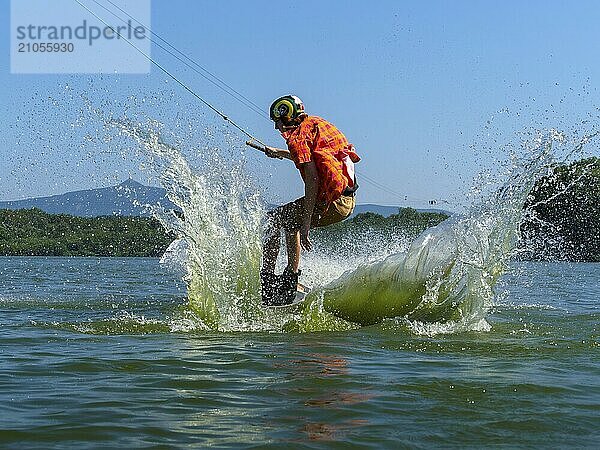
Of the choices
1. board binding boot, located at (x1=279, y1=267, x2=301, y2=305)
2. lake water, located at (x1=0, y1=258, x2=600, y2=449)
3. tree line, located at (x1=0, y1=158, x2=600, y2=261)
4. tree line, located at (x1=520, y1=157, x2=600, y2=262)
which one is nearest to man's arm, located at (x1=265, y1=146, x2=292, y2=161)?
board binding boot, located at (x1=279, y1=267, x2=301, y2=305)

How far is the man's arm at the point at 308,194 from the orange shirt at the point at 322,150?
0.08 m

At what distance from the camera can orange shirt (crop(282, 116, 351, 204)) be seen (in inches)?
376

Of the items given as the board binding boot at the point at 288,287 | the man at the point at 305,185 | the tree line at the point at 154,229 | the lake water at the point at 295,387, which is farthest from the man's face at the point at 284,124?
the tree line at the point at 154,229

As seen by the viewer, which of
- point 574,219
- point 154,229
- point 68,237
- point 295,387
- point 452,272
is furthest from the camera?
point 68,237

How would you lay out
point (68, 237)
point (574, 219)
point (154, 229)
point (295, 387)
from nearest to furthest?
point (295, 387), point (574, 219), point (154, 229), point (68, 237)

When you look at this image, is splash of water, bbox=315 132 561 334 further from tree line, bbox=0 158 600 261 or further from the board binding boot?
tree line, bbox=0 158 600 261

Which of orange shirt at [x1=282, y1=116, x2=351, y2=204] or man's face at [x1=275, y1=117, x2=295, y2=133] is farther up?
man's face at [x1=275, y1=117, x2=295, y2=133]

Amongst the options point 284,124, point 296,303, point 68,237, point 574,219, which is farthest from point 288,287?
point 68,237

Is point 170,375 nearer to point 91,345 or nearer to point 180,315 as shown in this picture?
point 91,345

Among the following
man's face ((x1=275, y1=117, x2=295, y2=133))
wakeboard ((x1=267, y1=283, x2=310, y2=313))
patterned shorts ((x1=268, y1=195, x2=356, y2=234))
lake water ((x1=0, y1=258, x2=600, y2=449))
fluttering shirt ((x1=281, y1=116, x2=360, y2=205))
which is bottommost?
lake water ((x1=0, y1=258, x2=600, y2=449))

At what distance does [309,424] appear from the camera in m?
4.57

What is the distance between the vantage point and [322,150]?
9.66m

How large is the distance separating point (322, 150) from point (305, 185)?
456mm

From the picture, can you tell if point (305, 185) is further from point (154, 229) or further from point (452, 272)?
point (154, 229)
